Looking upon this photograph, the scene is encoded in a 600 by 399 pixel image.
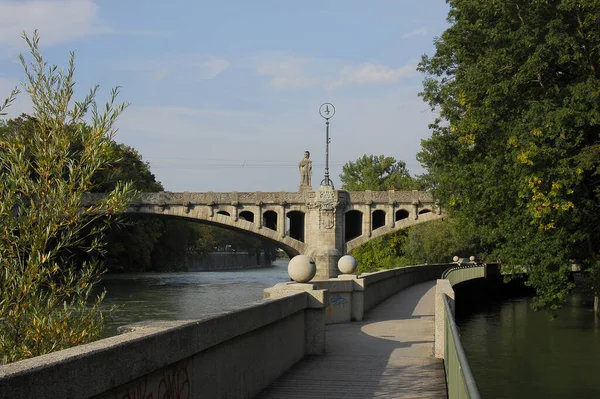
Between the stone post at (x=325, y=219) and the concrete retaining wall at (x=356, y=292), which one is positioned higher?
the stone post at (x=325, y=219)

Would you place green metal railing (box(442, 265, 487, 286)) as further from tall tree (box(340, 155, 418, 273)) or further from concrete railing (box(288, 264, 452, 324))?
tall tree (box(340, 155, 418, 273))

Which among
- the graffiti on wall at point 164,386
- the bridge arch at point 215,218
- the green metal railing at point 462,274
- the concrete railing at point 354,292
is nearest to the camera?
the graffiti on wall at point 164,386

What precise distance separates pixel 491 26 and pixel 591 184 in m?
5.50

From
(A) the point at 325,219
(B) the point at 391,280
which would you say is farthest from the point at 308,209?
(B) the point at 391,280

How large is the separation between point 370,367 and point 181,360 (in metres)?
4.75

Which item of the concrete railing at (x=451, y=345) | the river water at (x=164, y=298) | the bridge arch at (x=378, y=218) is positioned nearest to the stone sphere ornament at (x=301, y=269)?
the concrete railing at (x=451, y=345)

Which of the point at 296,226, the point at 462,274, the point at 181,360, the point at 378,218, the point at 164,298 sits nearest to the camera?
the point at 181,360

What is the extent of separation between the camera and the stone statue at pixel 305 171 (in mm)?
60688

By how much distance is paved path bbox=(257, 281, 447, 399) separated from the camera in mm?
9133

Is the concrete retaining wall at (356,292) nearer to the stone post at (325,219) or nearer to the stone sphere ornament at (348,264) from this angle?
the stone sphere ornament at (348,264)

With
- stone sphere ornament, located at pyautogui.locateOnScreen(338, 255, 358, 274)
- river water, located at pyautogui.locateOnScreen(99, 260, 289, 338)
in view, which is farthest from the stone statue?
stone sphere ornament, located at pyautogui.locateOnScreen(338, 255, 358, 274)

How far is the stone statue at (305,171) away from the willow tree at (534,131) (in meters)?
34.2

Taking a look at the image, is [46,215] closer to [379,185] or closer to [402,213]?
[402,213]

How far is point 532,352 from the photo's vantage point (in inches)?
1056
